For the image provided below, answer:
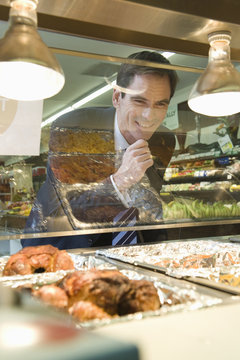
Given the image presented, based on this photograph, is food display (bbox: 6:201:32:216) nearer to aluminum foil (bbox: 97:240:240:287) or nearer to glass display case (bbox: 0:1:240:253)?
glass display case (bbox: 0:1:240:253)

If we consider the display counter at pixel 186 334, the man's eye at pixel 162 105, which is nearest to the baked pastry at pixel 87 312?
the display counter at pixel 186 334

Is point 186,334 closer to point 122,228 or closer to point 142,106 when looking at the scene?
point 122,228

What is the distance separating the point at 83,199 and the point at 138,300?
1474 millimetres

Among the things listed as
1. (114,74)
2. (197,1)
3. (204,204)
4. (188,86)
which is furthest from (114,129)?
(197,1)

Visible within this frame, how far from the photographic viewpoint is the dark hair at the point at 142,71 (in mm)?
2328

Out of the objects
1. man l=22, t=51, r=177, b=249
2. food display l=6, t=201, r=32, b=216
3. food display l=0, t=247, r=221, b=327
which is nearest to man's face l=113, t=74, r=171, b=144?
man l=22, t=51, r=177, b=249

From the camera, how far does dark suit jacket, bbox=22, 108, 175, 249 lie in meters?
2.27

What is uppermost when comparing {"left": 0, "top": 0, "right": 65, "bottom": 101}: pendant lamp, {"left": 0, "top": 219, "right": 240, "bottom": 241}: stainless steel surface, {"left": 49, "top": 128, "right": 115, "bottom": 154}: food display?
{"left": 0, "top": 0, "right": 65, "bottom": 101}: pendant lamp

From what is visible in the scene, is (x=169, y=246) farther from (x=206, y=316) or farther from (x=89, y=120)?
(x=206, y=316)

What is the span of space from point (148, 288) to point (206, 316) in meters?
0.22

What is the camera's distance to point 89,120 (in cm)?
240

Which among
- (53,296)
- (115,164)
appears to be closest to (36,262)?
(53,296)

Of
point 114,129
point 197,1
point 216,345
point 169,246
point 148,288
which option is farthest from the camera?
point 114,129

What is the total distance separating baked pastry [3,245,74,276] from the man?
703 millimetres
